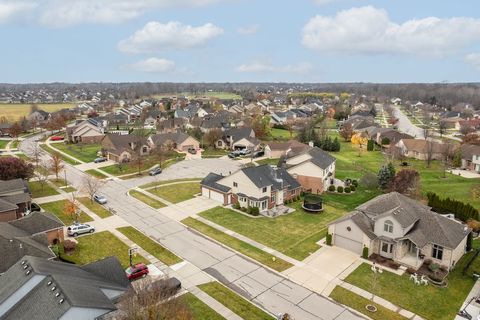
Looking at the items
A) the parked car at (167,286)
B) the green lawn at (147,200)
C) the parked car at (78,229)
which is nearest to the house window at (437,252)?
the parked car at (167,286)

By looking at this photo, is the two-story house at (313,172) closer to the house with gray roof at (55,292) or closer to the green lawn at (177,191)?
the green lawn at (177,191)

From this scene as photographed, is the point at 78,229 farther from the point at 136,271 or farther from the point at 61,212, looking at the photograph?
the point at 136,271

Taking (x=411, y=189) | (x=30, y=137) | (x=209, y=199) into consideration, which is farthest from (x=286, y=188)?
(x=30, y=137)

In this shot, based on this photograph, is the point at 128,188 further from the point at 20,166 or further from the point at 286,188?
the point at 286,188

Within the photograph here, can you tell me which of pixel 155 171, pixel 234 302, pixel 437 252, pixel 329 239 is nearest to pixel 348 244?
pixel 329 239

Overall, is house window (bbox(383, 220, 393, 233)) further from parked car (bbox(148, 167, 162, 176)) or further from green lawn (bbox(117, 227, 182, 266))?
parked car (bbox(148, 167, 162, 176))

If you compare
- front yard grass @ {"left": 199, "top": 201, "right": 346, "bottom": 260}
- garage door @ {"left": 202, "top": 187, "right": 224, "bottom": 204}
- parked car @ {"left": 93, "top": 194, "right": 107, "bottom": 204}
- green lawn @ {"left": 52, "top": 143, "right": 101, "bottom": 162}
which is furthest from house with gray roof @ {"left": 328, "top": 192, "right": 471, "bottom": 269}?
green lawn @ {"left": 52, "top": 143, "right": 101, "bottom": 162}
